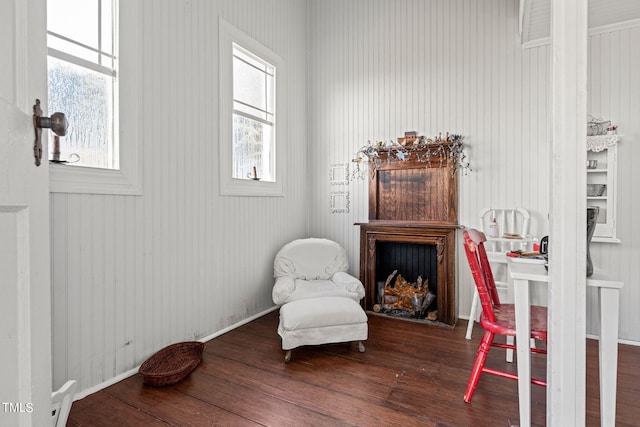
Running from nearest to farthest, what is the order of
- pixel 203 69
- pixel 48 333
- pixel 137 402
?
1. pixel 48 333
2. pixel 137 402
3. pixel 203 69

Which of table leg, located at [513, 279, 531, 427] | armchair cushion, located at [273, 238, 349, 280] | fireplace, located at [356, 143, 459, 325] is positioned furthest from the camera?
armchair cushion, located at [273, 238, 349, 280]

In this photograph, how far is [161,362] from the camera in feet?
7.79

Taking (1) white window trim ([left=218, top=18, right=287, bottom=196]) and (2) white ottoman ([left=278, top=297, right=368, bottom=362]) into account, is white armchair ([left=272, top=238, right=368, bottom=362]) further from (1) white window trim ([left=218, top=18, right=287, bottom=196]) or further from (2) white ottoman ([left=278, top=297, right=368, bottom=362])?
(1) white window trim ([left=218, top=18, right=287, bottom=196])

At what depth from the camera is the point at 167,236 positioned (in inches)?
101

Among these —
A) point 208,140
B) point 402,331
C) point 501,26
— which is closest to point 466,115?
point 501,26

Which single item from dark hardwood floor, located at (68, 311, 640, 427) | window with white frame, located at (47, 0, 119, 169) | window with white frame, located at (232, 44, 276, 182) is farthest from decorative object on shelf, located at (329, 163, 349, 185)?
window with white frame, located at (47, 0, 119, 169)

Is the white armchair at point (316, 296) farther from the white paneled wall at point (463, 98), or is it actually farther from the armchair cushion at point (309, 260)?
the white paneled wall at point (463, 98)

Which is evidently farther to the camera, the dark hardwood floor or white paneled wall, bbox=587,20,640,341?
white paneled wall, bbox=587,20,640,341

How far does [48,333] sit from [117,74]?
1.90m

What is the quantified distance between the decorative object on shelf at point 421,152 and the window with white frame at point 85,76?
2521 millimetres

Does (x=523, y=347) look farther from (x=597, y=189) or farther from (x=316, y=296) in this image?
(x=597, y=189)

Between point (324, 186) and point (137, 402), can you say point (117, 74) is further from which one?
point (324, 186)

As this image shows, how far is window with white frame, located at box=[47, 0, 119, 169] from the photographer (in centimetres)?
199

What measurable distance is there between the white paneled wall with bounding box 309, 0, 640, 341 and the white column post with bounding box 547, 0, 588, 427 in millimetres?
1761
